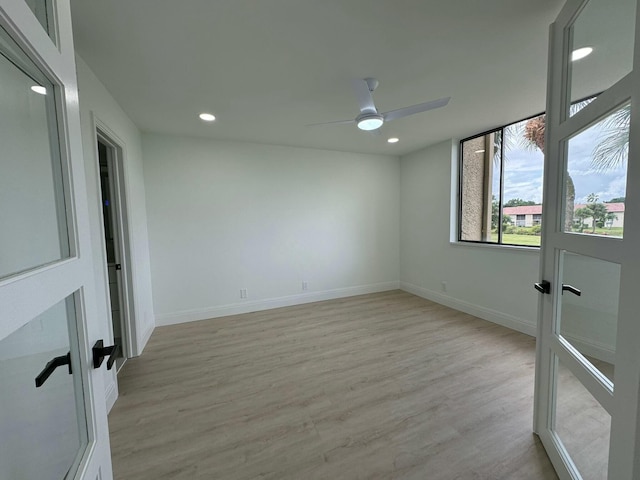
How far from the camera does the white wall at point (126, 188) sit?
193 cm

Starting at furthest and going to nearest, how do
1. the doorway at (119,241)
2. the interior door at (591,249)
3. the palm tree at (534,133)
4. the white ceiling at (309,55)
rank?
1. the palm tree at (534,133)
2. the doorway at (119,241)
3. the white ceiling at (309,55)
4. the interior door at (591,249)

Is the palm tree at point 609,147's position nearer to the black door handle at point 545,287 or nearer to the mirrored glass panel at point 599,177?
the mirrored glass panel at point 599,177

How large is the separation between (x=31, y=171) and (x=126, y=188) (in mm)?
2290

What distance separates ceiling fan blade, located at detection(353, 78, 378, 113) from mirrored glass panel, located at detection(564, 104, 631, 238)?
125 cm

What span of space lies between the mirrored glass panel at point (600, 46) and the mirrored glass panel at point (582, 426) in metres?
1.36

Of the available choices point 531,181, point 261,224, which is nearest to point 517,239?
point 531,181

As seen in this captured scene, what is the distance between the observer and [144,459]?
1593mm

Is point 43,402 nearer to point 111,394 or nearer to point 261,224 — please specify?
point 111,394

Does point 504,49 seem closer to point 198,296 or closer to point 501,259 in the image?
point 501,259

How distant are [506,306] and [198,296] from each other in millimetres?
4108

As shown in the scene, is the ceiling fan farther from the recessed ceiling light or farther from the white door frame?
the white door frame

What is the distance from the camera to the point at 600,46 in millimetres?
1177

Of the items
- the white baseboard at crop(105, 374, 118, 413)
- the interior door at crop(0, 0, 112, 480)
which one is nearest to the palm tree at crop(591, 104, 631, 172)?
the interior door at crop(0, 0, 112, 480)

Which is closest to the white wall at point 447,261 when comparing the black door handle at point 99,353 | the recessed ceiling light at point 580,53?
the recessed ceiling light at point 580,53
